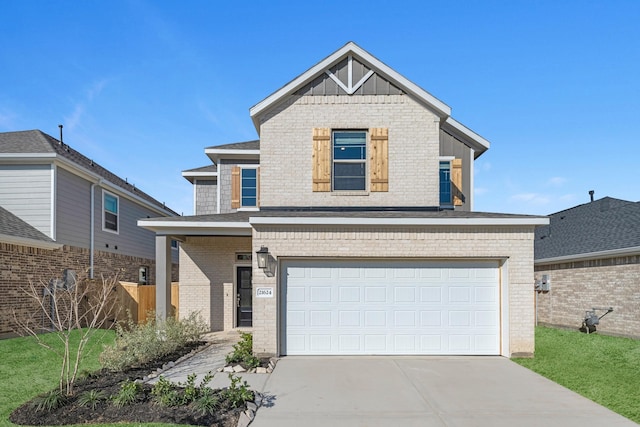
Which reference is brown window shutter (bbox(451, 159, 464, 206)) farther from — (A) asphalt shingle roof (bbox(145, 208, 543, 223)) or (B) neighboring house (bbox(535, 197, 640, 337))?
(B) neighboring house (bbox(535, 197, 640, 337))

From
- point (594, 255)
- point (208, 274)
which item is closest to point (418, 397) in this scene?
point (208, 274)

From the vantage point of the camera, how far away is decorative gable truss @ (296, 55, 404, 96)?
12094 millimetres

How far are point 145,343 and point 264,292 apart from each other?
2.85m

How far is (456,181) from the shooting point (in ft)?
48.8

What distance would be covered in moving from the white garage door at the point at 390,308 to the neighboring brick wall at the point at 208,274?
449cm

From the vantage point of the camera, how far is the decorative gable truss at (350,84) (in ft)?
39.7

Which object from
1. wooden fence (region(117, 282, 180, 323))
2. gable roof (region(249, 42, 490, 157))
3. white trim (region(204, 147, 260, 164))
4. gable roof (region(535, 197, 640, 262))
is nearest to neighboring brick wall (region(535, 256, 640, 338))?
gable roof (region(535, 197, 640, 262))

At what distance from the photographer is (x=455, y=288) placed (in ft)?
33.7

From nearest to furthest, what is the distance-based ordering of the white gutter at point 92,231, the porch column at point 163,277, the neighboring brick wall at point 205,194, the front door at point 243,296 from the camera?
the porch column at point 163,277 < the front door at point 243,296 < the white gutter at point 92,231 < the neighboring brick wall at point 205,194

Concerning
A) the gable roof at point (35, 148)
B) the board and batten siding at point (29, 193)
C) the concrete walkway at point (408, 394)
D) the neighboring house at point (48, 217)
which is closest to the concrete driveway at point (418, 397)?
the concrete walkway at point (408, 394)

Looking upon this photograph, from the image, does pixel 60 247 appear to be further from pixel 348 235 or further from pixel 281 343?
pixel 348 235

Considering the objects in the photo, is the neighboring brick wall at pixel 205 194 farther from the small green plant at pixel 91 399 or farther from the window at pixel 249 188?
the small green plant at pixel 91 399

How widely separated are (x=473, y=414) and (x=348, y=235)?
4840 mm

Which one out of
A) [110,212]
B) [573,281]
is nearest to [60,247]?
[110,212]
